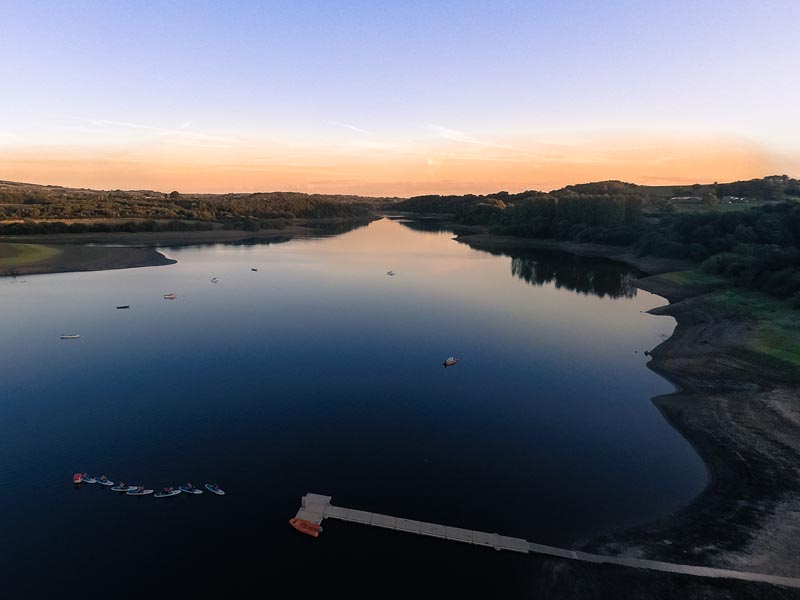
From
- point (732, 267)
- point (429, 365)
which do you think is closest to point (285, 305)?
point (429, 365)

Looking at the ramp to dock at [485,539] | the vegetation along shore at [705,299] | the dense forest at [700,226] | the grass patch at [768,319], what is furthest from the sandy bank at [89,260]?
the dense forest at [700,226]

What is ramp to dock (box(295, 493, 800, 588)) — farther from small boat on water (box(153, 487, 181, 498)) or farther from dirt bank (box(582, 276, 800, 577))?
small boat on water (box(153, 487, 181, 498))

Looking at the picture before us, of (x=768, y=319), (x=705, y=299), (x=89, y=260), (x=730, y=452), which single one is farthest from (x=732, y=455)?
(x=89, y=260)

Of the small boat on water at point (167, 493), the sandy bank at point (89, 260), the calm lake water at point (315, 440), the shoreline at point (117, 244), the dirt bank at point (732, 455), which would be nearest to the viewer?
the calm lake water at point (315, 440)

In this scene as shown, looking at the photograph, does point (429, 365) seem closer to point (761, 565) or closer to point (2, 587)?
point (761, 565)

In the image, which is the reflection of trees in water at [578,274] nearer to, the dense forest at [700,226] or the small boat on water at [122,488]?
the dense forest at [700,226]

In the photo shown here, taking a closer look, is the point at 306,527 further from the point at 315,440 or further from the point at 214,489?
the point at 315,440
